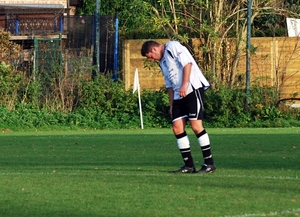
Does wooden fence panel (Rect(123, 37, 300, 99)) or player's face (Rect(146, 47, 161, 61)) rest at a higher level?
player's face (Rect(146, 47, 161, 61))

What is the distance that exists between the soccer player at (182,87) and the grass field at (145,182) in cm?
43

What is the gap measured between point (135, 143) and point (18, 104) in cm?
1034

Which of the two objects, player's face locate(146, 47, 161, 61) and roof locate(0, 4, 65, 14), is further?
roof locate(0, 4, 65, 14)

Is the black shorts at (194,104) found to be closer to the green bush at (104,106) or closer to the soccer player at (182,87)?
the soccer player at (182,87)

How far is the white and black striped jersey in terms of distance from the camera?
10.8m

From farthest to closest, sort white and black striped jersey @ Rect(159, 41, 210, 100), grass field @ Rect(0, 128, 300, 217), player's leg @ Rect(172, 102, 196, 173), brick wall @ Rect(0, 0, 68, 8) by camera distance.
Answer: brick wall @ Rect(0, 0, 68, 8), player's leg @ Rect(172, 102, 196, 173), white and black striped jersey @ Rect(159, 41, 210, 100), grass field @ Rect(0, 128, 300, 217)

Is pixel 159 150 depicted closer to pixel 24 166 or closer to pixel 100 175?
pixel 24 166

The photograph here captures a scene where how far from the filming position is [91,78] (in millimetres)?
28656

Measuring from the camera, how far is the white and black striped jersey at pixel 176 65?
1076cm

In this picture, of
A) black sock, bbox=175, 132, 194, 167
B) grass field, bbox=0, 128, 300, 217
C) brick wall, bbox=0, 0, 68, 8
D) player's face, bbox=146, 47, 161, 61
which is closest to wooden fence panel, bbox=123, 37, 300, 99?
grass field, bbox=0, 128, 300, 217

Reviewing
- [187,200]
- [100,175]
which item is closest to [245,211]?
[187,200]

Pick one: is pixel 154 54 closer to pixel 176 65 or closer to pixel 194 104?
pixel 176 65

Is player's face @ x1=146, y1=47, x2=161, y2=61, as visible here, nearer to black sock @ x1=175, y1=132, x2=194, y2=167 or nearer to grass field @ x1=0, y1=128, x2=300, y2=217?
black sock @ x1=175, y1=132, x2=194, y2=167

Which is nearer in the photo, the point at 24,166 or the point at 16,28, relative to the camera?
the point at 24,166
